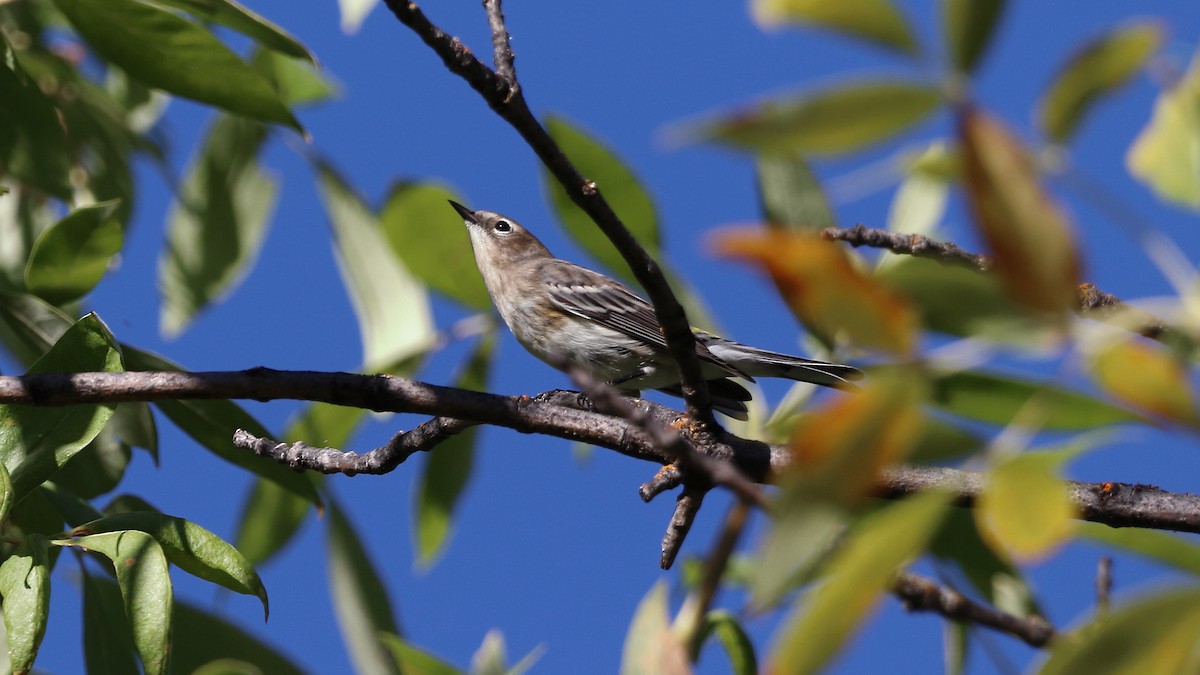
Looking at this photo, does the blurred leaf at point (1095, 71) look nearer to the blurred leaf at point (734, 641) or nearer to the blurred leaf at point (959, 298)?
the blurred leaf at point (959, 298)

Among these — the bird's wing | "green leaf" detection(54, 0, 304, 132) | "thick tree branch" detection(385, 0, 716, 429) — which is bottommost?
"thick tree branch" detection(385, 0, 716, 429)

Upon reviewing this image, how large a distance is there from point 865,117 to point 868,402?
0.49 ft

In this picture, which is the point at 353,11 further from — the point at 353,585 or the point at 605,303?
the point at 605,303

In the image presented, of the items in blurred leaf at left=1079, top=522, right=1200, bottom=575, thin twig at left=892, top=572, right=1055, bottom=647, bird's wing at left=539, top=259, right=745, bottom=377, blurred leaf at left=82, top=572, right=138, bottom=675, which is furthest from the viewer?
bird's wing at left=539, top=259, right=745, bottom=377

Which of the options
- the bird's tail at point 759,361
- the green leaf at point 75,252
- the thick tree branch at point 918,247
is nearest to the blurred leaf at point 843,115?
the thick tree branch at point 918,247

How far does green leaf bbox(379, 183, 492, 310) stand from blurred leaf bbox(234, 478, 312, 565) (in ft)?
2.12

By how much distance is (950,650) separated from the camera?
7.86 ft

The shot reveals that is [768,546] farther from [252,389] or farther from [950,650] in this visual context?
[950,650]

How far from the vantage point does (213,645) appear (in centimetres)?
223

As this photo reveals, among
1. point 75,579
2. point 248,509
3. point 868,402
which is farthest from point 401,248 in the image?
point 868,402

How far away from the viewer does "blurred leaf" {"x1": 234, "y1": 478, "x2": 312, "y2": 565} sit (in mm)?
2939

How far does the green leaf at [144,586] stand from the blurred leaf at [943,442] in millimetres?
964

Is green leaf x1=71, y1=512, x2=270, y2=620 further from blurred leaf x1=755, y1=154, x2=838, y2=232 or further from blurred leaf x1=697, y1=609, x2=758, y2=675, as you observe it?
blurred leaf x1=755, y1=154, x2=838, y2=232

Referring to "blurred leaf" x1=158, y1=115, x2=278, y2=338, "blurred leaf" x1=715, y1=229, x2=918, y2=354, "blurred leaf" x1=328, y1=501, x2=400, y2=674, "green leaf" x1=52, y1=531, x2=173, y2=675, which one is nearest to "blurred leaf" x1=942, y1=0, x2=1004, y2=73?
"blurred leaf" x1=715, y1=229, x2=918, y2=354
